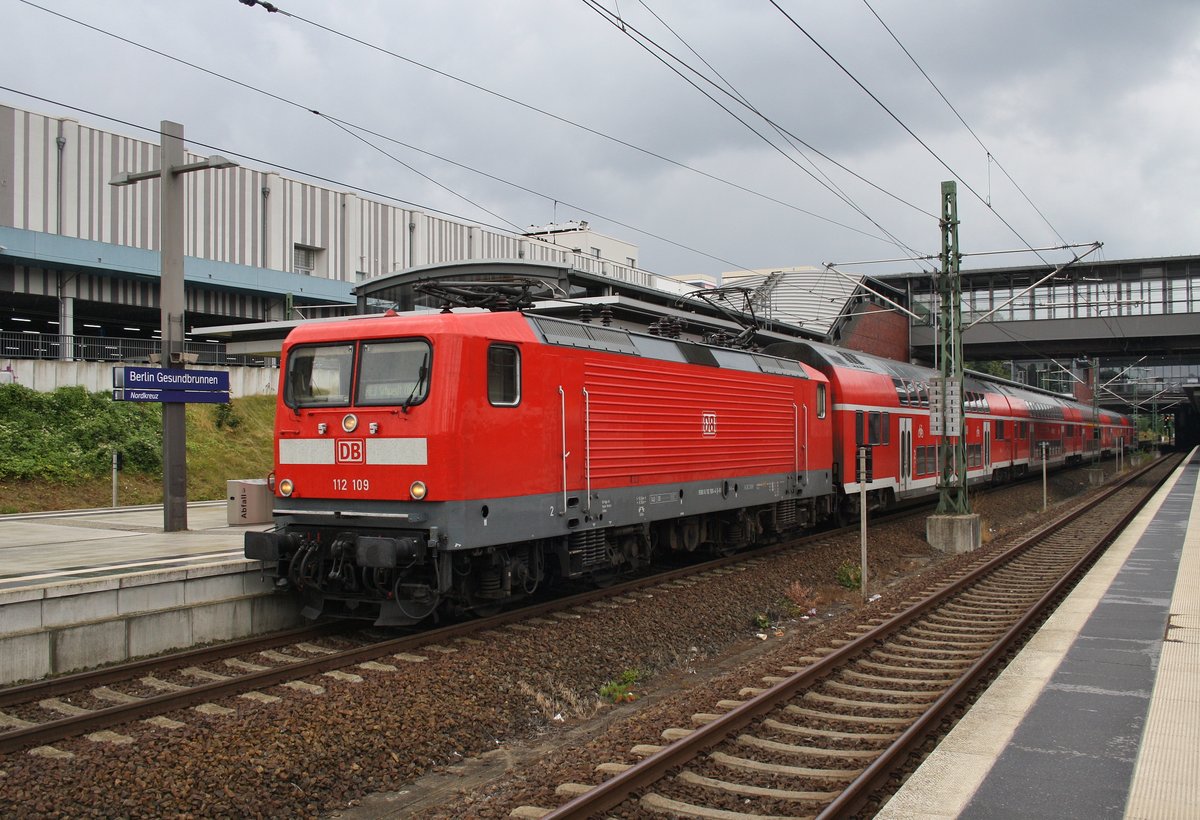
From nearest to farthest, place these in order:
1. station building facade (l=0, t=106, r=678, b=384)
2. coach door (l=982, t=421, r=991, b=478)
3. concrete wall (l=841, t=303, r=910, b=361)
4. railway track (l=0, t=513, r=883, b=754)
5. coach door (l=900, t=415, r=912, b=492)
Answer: railway track (l=0, t=513, r=883, b=754), coach door (l=900, t=415, r=912, b=492), coach door (l=982, t=421, r=991, b=478), station building facade (l=0, t=106, r=678, b=384), concrete wall (l=841, t=303, r=910, b=361)

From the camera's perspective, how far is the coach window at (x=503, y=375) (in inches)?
405

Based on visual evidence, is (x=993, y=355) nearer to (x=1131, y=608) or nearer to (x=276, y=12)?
(x=1131, y=608)

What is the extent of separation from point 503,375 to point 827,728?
5043mm

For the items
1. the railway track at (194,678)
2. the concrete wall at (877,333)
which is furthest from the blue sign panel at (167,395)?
the concrete wall at (877,333)

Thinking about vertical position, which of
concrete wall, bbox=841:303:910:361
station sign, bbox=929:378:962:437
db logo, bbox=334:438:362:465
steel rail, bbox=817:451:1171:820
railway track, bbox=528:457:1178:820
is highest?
concrete wall, bbox=841:303:910:361

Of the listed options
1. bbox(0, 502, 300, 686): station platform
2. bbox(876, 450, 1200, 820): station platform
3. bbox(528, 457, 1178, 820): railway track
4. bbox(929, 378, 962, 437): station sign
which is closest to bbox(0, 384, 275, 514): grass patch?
bbox(0, 502, 300, 686): station platform

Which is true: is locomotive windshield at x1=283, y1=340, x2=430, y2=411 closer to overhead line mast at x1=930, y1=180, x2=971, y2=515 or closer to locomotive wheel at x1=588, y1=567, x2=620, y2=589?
locomotive wheel at x1=588, y1=567, x2=620, y2=589

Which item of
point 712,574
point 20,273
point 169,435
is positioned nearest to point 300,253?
point 20,273

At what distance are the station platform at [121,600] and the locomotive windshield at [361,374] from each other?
209 centimetres

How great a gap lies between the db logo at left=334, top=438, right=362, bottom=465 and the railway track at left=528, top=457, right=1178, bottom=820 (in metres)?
4.68

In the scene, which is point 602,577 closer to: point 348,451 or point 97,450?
point 348,451

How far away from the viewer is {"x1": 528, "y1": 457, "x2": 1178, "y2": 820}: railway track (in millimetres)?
5945

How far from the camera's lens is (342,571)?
33.0ft

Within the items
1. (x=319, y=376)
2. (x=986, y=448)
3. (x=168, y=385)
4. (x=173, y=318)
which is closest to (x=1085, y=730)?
(x=319, y=376)
